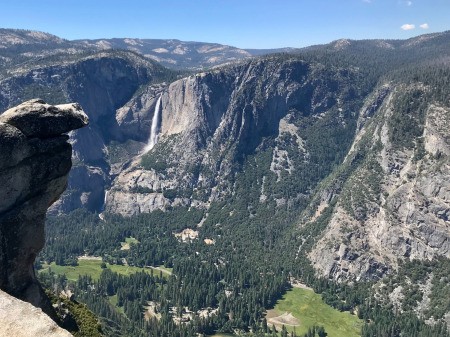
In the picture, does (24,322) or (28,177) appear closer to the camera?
→ (24,322)

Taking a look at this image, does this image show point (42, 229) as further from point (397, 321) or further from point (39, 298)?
point (397, 321)

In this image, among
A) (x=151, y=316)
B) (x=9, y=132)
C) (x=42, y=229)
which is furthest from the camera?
(x=151, y=316)

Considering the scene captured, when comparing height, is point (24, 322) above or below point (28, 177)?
below

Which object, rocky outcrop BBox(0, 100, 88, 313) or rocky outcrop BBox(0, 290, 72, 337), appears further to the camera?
rocky outcrop BBox(0, 100, 88, 313)

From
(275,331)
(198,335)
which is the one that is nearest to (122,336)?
(198,335)

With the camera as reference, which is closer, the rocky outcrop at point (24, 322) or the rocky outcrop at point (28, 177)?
the rocky outcrop at point (24, 322)
